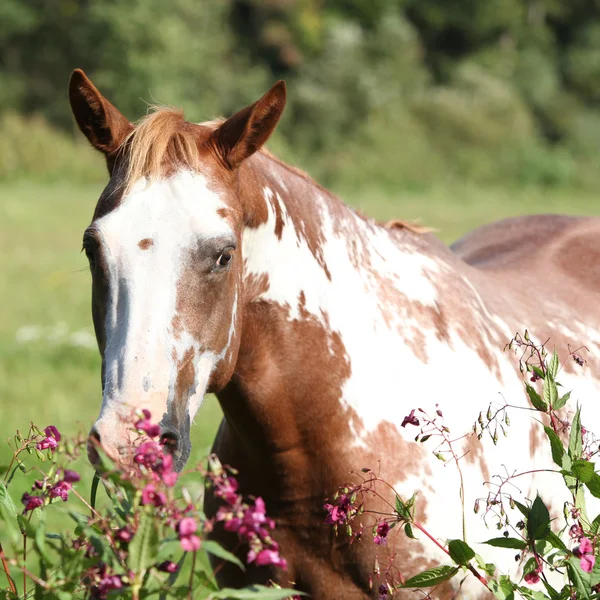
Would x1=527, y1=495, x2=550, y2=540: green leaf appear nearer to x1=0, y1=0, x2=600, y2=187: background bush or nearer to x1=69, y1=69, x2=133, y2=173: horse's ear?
x1=69, y1=69, x2=133, y2=173: horse's ear

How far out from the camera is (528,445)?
8.89 ft

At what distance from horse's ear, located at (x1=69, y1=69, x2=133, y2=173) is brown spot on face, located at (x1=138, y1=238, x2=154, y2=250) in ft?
1.32

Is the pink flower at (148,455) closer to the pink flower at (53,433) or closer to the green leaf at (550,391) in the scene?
the pink flower at (53,433)

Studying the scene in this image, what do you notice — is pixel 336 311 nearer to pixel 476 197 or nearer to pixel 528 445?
pixel 528 445

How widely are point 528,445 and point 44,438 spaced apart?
1.45 meters

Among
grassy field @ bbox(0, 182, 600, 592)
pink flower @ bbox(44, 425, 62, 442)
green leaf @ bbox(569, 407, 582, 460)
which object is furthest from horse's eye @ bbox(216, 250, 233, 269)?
green leaf @ bbox(569, 407, 582, 460)

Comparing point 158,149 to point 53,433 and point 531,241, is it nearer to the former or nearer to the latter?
point 53,433

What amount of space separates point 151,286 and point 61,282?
10.7 meters

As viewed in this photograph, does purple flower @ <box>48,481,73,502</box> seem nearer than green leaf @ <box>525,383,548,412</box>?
Yes

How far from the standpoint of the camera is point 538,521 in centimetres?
174

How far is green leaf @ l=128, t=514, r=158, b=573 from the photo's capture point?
1411 millimetres

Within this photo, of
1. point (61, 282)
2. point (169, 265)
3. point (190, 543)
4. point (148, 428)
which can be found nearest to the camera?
point (190, 543)

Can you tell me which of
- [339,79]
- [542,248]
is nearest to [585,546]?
[542,248]

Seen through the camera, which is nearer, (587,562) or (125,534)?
(125,534)
